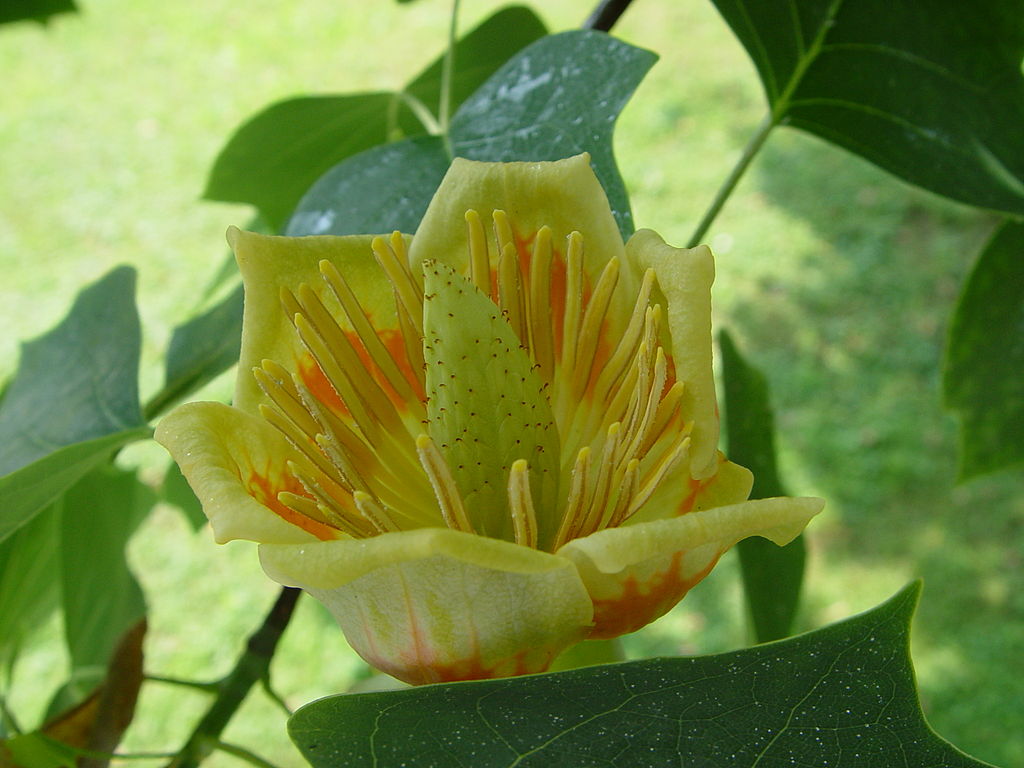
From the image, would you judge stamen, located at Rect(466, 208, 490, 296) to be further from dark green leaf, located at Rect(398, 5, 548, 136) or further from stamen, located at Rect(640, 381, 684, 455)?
dark green leaf, located at Rect(398, 5, 548, 136)

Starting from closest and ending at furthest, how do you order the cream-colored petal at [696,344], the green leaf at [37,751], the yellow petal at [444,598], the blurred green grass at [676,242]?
1. the yellow petal at [444,598]
2. the cream-colored petal at [696,344]
3. the green leaf at [37,751]
4. the blurred green grass at [676,242]

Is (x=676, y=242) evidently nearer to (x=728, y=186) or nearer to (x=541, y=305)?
(x=728, y=186)

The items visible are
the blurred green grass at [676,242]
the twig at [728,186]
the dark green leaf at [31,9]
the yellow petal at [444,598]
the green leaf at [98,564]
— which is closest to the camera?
the yellow petal at [444,598]

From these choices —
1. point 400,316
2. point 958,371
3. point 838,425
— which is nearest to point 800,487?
point 838,425

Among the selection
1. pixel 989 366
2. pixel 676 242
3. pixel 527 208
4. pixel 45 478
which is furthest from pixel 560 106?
pixel 676 242

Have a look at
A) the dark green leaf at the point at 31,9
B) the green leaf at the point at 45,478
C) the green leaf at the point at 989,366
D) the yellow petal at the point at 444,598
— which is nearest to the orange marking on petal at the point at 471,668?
the yellow petal at the point at 444,598

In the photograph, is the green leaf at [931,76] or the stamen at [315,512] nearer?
the stamen at [315,512]

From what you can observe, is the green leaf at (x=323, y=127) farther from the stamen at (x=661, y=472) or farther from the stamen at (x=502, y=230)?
the stamen at (x=661, y=472)
